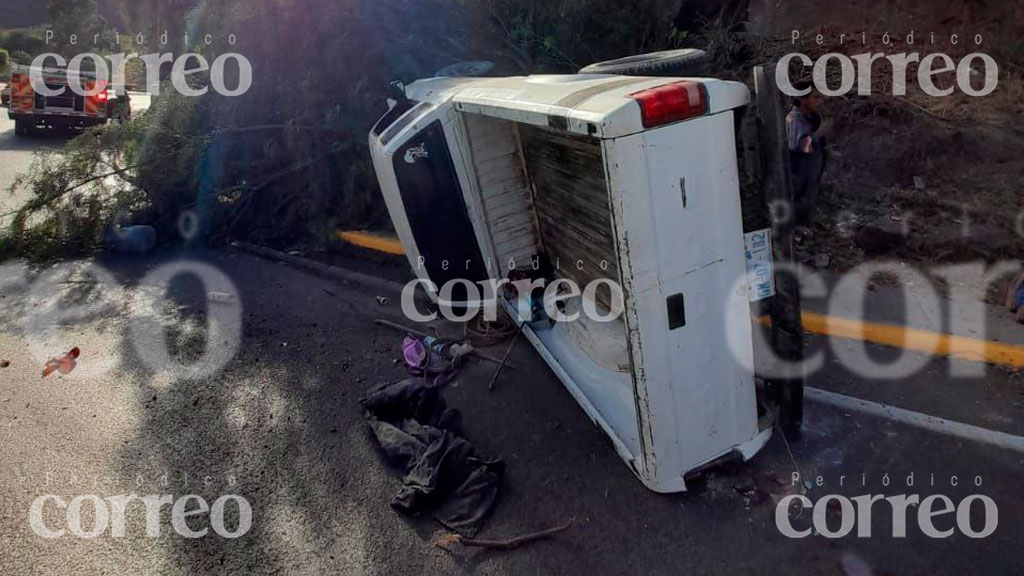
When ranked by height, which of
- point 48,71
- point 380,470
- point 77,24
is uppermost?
point 77,24

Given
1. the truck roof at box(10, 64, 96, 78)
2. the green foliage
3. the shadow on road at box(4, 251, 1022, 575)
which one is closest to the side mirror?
the shadow on road at box(4, 251, 1022, 575)

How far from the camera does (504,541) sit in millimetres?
2736

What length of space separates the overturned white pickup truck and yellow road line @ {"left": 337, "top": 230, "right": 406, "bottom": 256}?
2.13 m

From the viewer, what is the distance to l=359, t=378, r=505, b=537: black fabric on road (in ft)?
9.59

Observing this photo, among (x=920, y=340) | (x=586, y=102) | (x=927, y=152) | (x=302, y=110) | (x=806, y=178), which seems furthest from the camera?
(x=302, y=110)

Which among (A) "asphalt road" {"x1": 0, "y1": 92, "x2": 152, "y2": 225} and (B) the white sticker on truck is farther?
(A) "asphalt road" {"x1": 0, "y1": 92, "x2": 152, "y2": 225}

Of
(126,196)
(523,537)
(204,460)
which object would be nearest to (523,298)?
(523,537)

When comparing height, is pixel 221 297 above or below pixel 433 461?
above

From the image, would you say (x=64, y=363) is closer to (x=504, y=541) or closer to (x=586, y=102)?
(x=504, y=541)

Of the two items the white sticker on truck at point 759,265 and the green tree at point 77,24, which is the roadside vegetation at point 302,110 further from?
the green tree at point 77,24

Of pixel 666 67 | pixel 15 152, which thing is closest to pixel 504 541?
pixel 666 67

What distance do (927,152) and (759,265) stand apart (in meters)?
3.47

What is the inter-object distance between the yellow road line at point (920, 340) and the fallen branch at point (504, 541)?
1807mm

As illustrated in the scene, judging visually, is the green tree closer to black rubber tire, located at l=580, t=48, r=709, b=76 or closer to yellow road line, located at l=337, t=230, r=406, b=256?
yellow road line, located at l=337, t=230, r=406, b=256
